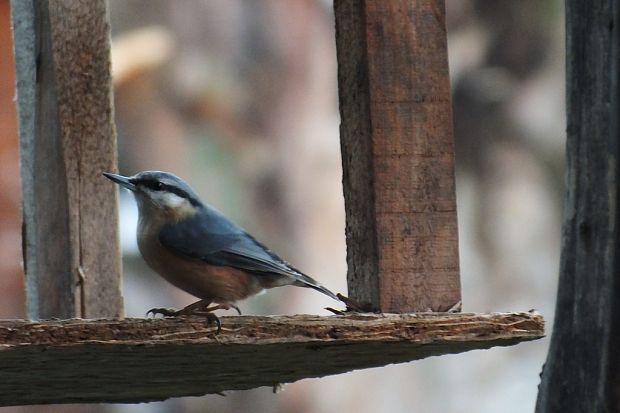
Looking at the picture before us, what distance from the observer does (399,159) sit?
397 cm

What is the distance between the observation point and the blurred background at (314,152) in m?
12.0

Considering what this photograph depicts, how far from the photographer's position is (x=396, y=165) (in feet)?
13.0

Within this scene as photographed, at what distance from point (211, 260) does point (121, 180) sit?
42cm

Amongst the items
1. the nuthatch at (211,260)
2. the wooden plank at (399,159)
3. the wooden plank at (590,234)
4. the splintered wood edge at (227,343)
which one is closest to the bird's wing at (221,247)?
the nuthatch at (211,260)

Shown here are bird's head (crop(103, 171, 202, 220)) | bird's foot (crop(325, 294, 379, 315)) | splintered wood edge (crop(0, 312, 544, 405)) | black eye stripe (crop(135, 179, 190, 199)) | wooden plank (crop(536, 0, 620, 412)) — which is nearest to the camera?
splintered wood edge (crop(0, 312, 544, 405))

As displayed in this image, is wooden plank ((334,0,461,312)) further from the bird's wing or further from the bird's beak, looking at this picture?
the bird's beak

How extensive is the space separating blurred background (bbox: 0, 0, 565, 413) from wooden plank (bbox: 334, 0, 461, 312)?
7.02 m

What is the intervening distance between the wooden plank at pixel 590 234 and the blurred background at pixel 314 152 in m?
7.77

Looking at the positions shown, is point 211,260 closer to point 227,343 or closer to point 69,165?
point 69,165

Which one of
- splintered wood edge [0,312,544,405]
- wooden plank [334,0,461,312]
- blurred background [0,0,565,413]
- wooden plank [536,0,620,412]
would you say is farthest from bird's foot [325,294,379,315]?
blurred background [0,0,565,413]

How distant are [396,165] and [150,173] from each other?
4.47ft

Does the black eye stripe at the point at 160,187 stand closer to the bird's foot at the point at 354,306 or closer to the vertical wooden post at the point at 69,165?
the vertical wooden post at the point at 69,165

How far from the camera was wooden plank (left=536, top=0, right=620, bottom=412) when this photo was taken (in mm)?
3172

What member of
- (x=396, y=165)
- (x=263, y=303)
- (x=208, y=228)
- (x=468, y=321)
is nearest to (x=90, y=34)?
(x=208, y=228)
